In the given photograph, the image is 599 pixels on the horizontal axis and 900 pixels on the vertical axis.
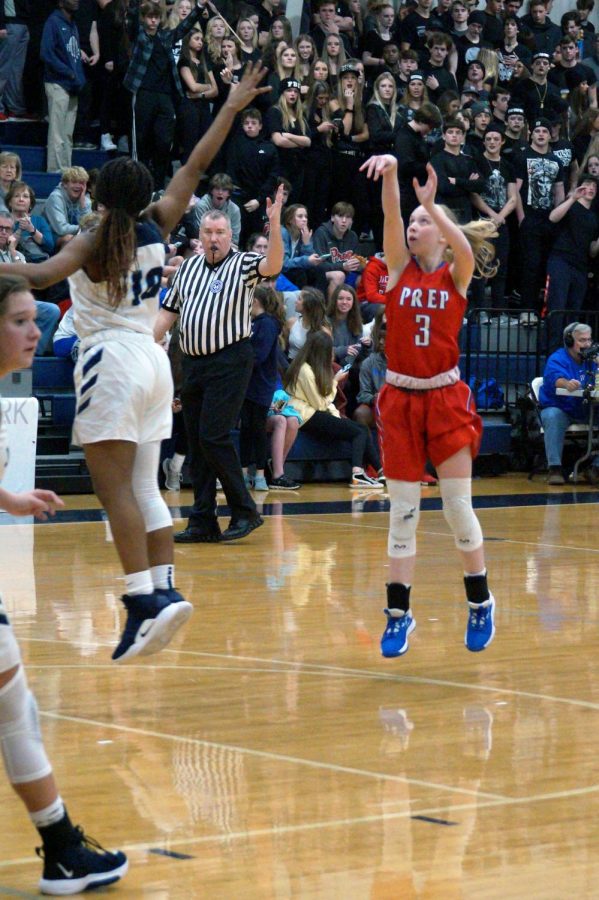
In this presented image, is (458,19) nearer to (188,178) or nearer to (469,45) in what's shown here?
(469,45)

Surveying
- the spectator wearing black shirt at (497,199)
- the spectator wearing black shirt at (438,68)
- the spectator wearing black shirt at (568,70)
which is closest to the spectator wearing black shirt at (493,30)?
the spectator wearing black shirt at (568,70)

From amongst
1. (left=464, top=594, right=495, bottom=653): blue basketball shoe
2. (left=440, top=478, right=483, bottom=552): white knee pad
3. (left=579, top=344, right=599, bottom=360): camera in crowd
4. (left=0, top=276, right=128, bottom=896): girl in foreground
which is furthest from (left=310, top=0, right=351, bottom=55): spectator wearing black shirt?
(left=0, top=276, right=128, bottom=896): girl in foreground

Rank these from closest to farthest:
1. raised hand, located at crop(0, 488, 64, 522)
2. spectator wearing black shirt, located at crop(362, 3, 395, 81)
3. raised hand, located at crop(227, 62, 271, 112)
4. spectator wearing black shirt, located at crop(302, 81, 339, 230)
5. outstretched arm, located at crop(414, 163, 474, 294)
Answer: raised hand, located at crop(0, 488, 64, 522) → raised hand, located at crop(227, 62, 271, 112) → outstretched arm, located at crop(414, 163, 474, 294) → spectator wearing black shirt, located at crop(302, 81, 339, 230) → spectator wearing black shirt, located at crop(362, 3, 395, 81)

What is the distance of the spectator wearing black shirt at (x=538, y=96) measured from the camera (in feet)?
56.1

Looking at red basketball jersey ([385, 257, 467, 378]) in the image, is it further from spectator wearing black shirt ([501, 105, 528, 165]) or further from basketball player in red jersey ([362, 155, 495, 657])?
spectator wearing black shirt ([501, 105, 528, 165])

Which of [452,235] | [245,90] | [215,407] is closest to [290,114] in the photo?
[215,407]

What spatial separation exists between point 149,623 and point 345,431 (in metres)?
8.40

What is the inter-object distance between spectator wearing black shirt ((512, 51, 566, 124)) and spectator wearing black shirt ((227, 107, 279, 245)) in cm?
389

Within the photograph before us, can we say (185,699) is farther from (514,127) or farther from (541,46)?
(541,46)

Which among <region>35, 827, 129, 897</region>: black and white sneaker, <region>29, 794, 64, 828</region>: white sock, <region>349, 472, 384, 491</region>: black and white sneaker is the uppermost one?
<region>29, 794, 64, 828</region>: white sock

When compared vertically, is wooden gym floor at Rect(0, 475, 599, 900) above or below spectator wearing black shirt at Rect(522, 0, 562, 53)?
below

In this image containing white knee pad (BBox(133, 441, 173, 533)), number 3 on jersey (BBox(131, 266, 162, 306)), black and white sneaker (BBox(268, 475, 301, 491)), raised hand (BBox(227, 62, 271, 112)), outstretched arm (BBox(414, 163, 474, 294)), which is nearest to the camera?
number 3 on jersey (BBox(131, 266, 162, 306))

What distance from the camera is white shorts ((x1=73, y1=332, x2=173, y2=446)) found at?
16.3ft

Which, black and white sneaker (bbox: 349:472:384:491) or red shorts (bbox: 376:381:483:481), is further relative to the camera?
black and white sneaker (bbox: 349:472:384:491)
